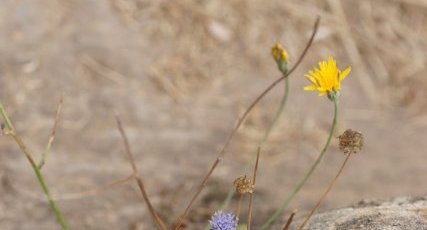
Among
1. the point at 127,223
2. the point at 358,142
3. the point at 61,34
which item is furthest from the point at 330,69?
the point at 61,34

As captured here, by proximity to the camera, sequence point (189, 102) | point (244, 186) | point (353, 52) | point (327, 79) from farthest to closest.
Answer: point (353, 52), point (189, 102), point (327, 79), point (244, 186)

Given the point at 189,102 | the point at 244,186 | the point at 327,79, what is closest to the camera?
the point at 244,186

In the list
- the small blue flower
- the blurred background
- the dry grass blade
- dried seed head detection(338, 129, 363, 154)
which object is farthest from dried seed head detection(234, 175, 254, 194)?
the dry grass blade

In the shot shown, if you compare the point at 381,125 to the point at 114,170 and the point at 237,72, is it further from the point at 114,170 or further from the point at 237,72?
the point at 114,170

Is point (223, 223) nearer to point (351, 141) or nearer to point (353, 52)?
point (351, 141)

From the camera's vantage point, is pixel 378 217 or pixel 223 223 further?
pixel 378 217

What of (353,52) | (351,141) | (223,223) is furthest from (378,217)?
(353,52)
